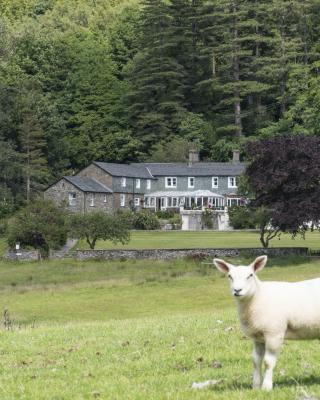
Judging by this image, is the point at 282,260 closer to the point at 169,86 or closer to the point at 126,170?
the point at 126,170

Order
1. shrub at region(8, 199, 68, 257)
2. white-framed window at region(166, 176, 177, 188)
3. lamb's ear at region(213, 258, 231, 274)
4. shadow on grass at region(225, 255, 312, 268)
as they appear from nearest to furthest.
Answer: lamb's ear at region(213, 258, 231, 274) < shadow on grass at region(225, 255, 312, 268) < shrub at region(8, 199, 68, 257) < white-framed window at region(166, 176, 177, 188)

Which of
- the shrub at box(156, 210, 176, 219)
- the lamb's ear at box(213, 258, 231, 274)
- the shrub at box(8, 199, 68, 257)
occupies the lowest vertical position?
the lamb's ear at box(213, 258, 231, 274)

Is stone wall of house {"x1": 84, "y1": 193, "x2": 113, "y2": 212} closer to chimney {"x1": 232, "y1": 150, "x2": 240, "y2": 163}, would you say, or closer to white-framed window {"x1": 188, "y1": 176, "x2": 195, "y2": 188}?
white-framed window {"x1": 188, "y1": 176, "x2": 195, "y2": 188}

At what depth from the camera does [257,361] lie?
30.1 feet

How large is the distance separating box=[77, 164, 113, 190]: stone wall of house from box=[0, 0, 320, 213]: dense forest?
5199mm

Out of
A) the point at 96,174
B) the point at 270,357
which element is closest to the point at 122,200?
the point at 96,174

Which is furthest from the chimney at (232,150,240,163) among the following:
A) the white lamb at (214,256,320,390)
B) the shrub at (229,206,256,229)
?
the white lamb at (214,256,320,390)

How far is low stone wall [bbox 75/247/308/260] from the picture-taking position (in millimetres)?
55125

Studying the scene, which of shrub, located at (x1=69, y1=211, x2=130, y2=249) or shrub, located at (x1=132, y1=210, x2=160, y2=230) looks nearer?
shrub, located at (x1=69, y1=211, x2=130, y2=249)

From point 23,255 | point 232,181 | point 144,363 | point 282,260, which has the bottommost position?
point 144,363

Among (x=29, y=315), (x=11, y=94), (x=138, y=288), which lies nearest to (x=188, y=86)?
(x=11, y=94)

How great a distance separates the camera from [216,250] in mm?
56094

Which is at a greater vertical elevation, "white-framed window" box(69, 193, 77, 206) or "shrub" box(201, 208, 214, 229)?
"white-framed window" box(69, 193, 77, 206)

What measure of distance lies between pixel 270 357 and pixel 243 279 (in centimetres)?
93
